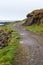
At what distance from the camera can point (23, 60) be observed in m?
20.0

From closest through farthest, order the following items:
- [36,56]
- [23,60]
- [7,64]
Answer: [7,64]
[23,60]
[36,56]

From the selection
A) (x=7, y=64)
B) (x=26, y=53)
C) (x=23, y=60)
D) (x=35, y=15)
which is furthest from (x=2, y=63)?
(x=35, y=15)

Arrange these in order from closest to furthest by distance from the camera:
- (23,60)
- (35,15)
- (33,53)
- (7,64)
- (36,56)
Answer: (7,64), (23,60), (36,56), (33,53), (35,15)

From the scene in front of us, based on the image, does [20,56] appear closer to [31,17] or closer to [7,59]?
[7,59]

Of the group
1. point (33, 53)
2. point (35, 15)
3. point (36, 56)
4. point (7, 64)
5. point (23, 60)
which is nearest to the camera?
point (7, 64)

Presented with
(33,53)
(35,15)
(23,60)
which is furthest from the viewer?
(35,15)

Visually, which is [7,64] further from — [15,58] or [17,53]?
[17,53]

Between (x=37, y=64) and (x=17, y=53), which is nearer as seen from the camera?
(x=37, y=64)

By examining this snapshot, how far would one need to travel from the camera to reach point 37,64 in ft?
60.8

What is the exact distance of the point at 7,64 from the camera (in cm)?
1834

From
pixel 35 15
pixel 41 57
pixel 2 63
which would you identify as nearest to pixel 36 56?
pixel 41 57

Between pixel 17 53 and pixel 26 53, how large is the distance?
0.82m

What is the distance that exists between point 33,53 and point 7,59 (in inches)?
145

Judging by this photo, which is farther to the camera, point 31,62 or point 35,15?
point 35,15
